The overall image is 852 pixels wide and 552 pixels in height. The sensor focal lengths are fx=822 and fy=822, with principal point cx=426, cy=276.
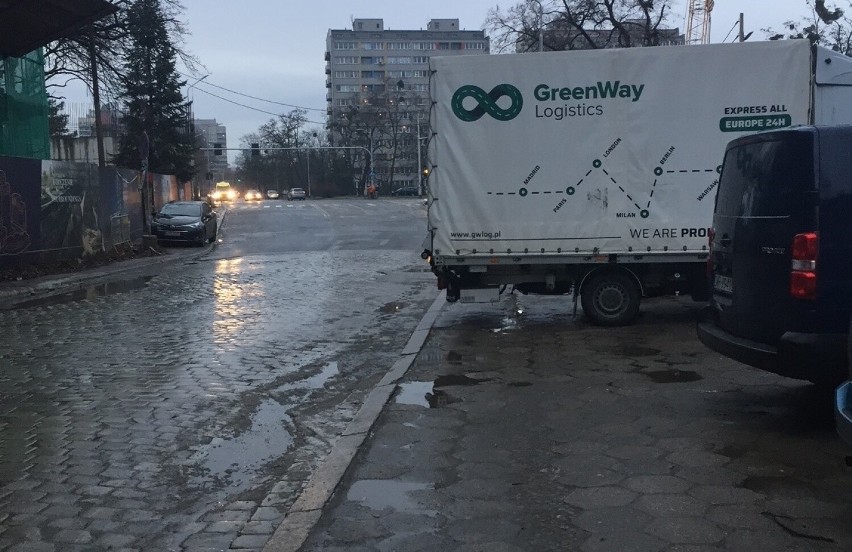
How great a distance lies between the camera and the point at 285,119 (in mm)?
106188

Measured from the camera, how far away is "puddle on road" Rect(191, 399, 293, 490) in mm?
5695

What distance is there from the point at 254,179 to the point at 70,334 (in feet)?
367

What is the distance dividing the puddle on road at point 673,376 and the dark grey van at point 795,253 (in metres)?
1.56

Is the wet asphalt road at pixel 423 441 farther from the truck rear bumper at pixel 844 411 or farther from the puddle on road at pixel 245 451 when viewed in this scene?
the truck rear bumper at pixel 844 411

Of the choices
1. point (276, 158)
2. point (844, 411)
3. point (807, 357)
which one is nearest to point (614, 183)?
point (807, 357)

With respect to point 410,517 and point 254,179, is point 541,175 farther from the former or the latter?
point 254,179

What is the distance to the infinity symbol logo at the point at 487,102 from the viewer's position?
10.5 metres

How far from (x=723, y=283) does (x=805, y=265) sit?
1.03 metres

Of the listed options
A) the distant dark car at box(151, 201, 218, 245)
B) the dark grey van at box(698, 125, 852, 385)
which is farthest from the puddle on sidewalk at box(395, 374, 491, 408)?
the distant dark car at box(151, 201, 218, 245)

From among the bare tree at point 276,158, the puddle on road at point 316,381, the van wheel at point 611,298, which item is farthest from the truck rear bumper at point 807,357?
the bare tree at point 276,158

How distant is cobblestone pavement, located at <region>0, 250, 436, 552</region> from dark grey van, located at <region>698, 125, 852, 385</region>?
3399 mm

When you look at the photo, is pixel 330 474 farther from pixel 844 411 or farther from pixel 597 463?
pixel 844 411

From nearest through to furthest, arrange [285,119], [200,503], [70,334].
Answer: [200,503] → [70,334] → [285,119]

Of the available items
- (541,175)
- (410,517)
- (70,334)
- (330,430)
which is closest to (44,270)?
(70,334)
